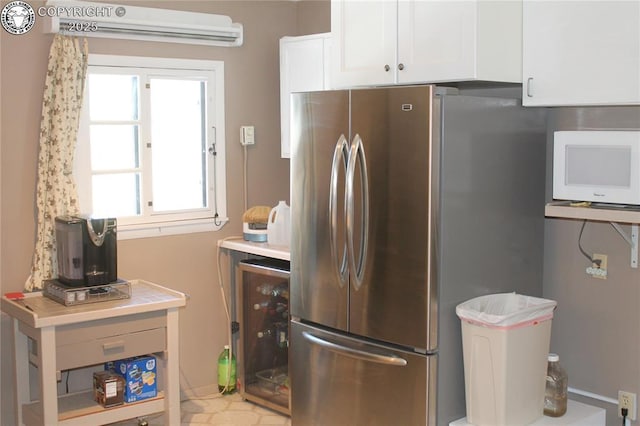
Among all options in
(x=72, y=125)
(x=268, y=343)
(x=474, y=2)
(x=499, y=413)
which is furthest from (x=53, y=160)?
(x=499, y=413)

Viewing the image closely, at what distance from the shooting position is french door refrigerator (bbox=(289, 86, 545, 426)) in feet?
9.41

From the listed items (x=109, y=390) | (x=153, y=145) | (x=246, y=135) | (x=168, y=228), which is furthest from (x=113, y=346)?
(x=246, y=135)

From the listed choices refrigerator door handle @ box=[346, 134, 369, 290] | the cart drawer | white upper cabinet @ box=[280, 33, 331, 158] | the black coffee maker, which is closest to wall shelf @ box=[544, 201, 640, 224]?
refrigerator door handle @ box=[346, 134, 369, 290]

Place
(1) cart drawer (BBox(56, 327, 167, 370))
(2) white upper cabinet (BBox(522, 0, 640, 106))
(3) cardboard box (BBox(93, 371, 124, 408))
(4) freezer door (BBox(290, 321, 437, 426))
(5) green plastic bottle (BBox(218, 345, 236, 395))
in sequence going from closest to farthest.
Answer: (2) white upper cabinet (BBox(522, 0, 640, 106)) → (4) freezer door (BBox(290, 321, 437, 426)) → (1) cart drawer (BBox(56, 327, 167, 370)) → (3) cardboard box (BBox(93, 371, 124, 408)) → (5) green plastic bottle (BBox(218, 345, 236, 395))

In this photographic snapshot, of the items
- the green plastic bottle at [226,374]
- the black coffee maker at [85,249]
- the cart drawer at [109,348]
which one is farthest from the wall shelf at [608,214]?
the green plastic bottle at [226,374]

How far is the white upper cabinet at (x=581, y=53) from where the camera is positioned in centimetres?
266

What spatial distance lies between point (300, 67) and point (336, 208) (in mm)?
1383

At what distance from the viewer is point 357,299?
3.11 metres

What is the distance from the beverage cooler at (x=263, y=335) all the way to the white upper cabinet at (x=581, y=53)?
180 cm

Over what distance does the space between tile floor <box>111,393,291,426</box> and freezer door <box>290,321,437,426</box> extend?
2.24 ft

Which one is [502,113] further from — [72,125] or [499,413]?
[72,125]

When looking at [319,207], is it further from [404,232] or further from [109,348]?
[109,348]

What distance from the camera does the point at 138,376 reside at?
3719 mm

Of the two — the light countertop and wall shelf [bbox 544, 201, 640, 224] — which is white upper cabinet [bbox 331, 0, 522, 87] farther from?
the light countertop
